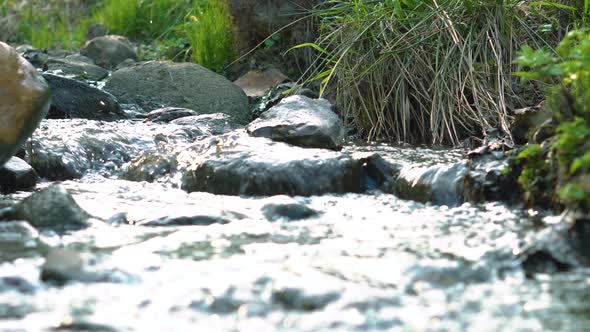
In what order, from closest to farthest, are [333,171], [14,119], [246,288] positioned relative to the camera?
[246,288] → [14,119] → [333,171]

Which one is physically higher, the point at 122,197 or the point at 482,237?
the point at 482,237

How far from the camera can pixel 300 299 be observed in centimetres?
207

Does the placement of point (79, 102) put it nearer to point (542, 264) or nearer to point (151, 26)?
point (151, 26)

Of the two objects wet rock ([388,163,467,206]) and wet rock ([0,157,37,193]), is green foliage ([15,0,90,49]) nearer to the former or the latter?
wet rock ([0,157,37,193])

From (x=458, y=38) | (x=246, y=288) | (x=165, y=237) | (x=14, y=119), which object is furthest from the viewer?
(x=458, y=38)

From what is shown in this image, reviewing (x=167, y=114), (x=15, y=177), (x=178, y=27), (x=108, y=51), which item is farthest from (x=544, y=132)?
(x=178, y=27)

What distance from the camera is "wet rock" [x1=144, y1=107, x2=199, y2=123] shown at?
5.90 metres

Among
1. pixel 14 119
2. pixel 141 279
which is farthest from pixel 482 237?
pixel 14 119

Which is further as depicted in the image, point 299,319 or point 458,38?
point 458,38

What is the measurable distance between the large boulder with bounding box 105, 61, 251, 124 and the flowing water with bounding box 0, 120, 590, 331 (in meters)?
2.83

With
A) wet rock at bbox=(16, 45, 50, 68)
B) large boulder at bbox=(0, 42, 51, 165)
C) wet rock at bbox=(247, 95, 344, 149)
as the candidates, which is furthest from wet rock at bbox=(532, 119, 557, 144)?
wet rock at bbox=(16, 45, 50, 68)

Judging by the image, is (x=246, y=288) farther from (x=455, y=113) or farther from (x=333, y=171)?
(x=455, y=113)

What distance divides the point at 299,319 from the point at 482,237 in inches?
39.0

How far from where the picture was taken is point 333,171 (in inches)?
150
